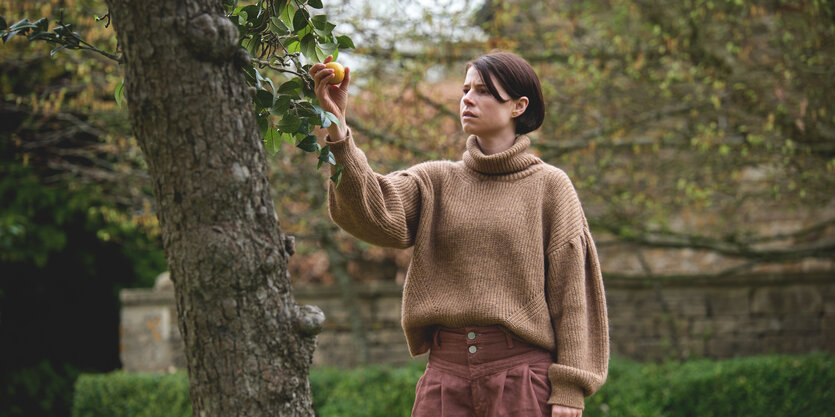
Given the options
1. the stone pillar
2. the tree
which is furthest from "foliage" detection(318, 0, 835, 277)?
the tree

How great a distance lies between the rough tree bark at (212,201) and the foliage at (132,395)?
473 centimetres

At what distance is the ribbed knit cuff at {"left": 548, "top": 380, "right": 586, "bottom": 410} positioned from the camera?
6.69 ft

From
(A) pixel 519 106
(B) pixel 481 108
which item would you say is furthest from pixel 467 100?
(A) pixel 519 106

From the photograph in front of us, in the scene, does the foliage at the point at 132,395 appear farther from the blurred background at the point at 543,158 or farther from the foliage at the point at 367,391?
the foliage at the point at 367,391

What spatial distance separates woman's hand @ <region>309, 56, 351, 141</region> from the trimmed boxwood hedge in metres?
3.86

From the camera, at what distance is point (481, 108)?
221 centimetres

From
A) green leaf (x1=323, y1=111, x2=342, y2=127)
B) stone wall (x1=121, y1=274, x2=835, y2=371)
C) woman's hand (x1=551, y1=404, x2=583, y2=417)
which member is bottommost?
stone wall (x1=121, y1=274, x2=835, y2=371)

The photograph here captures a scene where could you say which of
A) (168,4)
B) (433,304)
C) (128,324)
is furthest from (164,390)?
(168,4)

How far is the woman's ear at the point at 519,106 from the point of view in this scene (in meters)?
2.26

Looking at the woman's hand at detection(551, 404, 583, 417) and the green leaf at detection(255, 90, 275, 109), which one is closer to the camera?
the green leaf at detection(255, 90, 275, 109)

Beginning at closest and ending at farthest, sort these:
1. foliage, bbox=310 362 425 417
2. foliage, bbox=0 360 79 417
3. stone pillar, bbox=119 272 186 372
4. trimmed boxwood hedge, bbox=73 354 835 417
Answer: trimmed boxwood hedge, bbox=73 354 835 417 < foliage, bbox=310 362 425 417 < foliage, bbox=0 360 79 417 < stone pillar, bbox=119 272 186 372

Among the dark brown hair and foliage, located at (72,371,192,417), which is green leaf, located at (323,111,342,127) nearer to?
the dark brown hair

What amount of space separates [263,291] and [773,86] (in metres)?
4.48

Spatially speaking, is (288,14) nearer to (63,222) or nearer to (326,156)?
(326,156)
